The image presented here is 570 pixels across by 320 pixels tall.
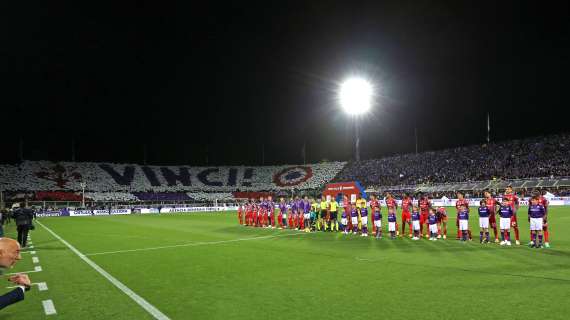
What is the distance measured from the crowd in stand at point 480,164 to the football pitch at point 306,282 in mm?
36291

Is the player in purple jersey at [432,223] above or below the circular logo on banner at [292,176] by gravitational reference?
below

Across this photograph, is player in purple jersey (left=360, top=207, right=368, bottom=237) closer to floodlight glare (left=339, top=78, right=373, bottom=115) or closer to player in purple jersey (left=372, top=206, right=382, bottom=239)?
player in purple jersey (left=372, top=206, right=382, bottom=239)

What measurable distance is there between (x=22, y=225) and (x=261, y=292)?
12639mm

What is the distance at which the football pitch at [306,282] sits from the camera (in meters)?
6.15

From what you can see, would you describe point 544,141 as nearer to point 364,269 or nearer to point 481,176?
point 481,176

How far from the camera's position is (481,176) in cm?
4822

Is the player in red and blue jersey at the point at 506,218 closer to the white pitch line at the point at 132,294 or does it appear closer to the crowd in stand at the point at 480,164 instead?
the white pitch line at the point at 132,294

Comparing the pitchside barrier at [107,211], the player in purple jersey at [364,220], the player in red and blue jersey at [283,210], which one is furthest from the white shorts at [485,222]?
the pitchside barrier at [107,211]

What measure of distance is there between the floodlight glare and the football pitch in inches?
1599

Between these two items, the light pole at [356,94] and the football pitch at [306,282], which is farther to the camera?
the light pole at [356,94]

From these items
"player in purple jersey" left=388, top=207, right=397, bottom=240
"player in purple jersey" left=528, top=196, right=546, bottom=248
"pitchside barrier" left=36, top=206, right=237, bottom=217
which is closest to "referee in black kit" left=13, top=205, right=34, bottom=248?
"player in purple jersey" left=388, top=207, right=397, bottom=240

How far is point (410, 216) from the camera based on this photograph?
1742cm

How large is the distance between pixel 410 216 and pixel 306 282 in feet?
34.4

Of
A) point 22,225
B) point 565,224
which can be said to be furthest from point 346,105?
point 22,225
